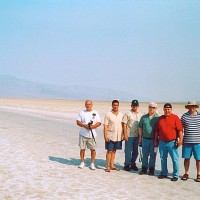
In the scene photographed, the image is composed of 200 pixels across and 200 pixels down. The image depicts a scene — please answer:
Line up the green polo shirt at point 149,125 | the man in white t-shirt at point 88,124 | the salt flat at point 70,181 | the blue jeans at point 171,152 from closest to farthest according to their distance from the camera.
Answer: the salt flat at point 70,181
the blue jeans at point 171,152
the green polo shirt at point 149,125
the man in white t-shirt at point 88,124

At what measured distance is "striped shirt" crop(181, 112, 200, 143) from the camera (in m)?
7.92

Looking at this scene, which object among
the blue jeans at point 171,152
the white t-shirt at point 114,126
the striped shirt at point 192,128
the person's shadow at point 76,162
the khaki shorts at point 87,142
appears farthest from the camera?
the person's shadow at point 76,162

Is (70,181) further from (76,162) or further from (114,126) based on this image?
(76,162)

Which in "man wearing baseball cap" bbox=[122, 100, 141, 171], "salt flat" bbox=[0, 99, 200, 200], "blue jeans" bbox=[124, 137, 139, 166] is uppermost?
"man wearing baseball cap" bbox=[122, 100, 141, 171]

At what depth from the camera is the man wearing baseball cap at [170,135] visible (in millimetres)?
7953

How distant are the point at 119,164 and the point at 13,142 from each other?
5.01 m

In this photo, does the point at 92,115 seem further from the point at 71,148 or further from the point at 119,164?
the point at 71,148

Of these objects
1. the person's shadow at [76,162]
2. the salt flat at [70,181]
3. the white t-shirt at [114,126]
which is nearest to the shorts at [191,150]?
the salt flat at [70,181]

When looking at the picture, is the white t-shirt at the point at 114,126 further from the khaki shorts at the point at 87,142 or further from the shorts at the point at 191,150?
the shorts at the point at 191,150

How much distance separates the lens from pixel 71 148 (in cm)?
1272

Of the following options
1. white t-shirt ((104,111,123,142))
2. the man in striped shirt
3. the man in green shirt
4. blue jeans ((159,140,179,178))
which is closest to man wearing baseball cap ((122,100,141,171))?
white t-shirt ((104,111,123,142))

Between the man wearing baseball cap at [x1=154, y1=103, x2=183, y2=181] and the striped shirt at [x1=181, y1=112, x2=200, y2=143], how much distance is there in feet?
0.63

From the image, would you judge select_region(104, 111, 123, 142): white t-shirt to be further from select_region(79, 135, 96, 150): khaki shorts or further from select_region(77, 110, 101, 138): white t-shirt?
select_region(79, 135, 96, 150): khaki shorts

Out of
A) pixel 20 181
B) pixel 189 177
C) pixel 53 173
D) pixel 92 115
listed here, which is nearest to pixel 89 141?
pixel 92 115
